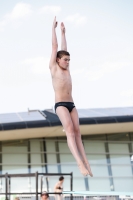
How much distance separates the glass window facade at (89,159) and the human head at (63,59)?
15796 millimetres

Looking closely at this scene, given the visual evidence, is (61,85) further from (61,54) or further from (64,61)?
(61,54)

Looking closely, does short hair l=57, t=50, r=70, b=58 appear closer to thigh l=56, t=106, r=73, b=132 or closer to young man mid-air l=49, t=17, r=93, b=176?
young man mid-air l=49, t=17, r=93, b=176

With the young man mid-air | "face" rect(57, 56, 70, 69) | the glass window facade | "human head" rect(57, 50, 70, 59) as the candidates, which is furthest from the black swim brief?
the glass window facade

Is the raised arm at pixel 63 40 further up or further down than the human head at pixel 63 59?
further up

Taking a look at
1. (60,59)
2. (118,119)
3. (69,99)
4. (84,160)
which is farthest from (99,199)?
(118,119)

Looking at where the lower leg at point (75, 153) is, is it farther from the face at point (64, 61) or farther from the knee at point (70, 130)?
the face at point (64, 61)

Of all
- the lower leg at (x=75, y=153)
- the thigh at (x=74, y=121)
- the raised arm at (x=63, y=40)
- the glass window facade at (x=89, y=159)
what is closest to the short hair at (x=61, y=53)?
the raised arm at (x=63, y=40)

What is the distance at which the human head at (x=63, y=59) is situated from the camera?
18.0 ft

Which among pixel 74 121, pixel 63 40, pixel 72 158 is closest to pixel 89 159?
pixel 72 158

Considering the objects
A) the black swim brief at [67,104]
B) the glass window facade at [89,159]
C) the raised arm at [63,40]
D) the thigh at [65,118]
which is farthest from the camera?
the glass window facade at [89,159]

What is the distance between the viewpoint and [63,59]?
216 inches

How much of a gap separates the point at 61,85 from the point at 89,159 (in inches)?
680

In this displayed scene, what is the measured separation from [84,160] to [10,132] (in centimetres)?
1476

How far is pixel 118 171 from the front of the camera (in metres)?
21.9
